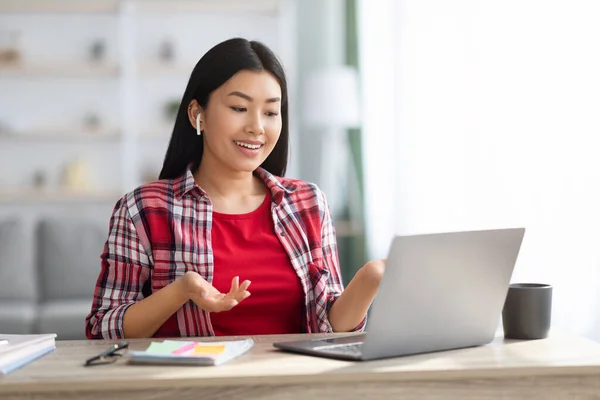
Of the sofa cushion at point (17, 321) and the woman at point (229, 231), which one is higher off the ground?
the woman at point (229, 231)

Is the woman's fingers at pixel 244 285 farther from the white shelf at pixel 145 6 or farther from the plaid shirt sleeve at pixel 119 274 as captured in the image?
the white shelf at pixel 145 6

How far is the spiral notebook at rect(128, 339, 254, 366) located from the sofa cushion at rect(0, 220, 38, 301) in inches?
117

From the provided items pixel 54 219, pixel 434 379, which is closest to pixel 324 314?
pixel 434 379

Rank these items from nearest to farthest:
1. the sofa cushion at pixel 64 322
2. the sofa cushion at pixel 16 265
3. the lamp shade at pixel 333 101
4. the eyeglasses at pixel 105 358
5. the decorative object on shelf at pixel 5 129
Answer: the eyeglasses at pixel 105 358 < the sofa cushion at pixel 64 322 < the sofa cushion at pixel 16 265 < the lamp shade at pixel 333 101 < the decorative object on shelf at pixel 5 129

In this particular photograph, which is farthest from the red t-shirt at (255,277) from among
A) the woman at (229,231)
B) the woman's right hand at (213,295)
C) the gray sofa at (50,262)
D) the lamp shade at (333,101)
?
the lamp shade at (333,101)

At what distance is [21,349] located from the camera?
4.52 ft

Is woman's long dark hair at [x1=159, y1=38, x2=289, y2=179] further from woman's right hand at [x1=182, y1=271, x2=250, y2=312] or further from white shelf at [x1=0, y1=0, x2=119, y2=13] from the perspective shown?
white shelf at [x1=0, y1=0, x2=119, y2=13]

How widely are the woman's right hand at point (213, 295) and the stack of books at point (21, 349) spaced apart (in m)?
0.26

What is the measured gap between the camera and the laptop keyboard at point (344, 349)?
1385 millimetres

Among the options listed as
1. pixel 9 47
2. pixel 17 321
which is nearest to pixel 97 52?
pixel 9 47

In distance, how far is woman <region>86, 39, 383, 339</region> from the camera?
1793mm

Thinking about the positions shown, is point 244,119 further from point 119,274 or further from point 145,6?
point 145,6

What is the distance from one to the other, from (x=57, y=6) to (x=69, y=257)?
2031mm

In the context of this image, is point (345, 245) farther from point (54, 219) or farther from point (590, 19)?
point (590, 19)
